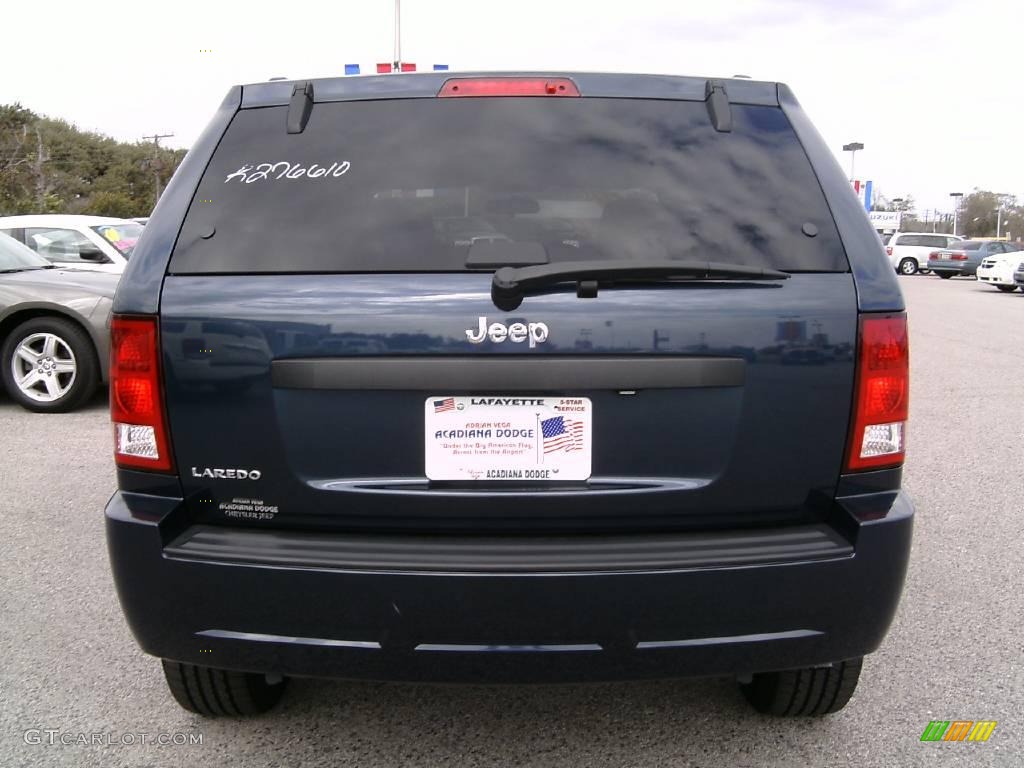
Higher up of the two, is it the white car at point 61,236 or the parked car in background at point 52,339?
the white car at point 61,236

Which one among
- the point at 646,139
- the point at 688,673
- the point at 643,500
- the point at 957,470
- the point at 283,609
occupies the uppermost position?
the point at 646,139

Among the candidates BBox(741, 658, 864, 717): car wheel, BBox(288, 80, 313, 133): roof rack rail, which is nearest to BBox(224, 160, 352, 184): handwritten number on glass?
BBox(288, 80, 313, 133): roof rack rail

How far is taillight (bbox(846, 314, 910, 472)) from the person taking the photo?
2178mm

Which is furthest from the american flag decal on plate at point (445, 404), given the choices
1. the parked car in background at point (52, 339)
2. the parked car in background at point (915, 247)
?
the parked car in background at point (915, 247)

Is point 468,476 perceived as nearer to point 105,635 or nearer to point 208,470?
point 208,470

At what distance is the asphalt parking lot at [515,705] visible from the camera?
260 cm

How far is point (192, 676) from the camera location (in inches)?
102

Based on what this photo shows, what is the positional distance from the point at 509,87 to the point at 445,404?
0.93 m

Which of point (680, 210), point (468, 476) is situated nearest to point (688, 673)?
point (468, 476)

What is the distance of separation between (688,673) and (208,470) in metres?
1.27

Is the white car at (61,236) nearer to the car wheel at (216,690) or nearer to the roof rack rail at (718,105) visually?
the car wheel at (216,690)

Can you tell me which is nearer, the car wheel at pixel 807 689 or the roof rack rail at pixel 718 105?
the roof rack rail at pixel 718 105

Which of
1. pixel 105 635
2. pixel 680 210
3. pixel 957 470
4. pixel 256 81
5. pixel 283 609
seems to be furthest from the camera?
pixel 957 470

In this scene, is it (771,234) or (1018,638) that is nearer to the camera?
(771,234)
